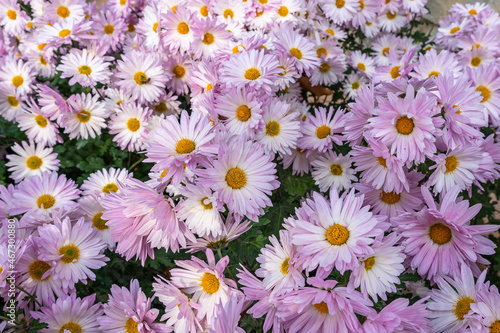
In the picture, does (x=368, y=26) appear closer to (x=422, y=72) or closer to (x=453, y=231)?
(x=422, y=72)

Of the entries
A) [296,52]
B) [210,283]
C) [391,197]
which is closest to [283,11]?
[296,52]

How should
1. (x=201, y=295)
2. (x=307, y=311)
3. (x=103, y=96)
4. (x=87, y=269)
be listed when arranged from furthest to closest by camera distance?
(x=103, y=96)
(x=87, y=269)
(x=201, y=295)
(x=307, y=311)

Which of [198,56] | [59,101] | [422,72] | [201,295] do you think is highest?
[422,72]

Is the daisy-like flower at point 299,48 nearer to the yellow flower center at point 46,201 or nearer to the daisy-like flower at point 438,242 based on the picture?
the daisy-like flower at point 438,242

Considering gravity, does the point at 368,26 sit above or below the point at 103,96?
above

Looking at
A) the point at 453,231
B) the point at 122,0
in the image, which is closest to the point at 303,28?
the point at 122,0

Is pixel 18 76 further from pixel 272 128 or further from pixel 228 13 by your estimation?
pixel 272 128
